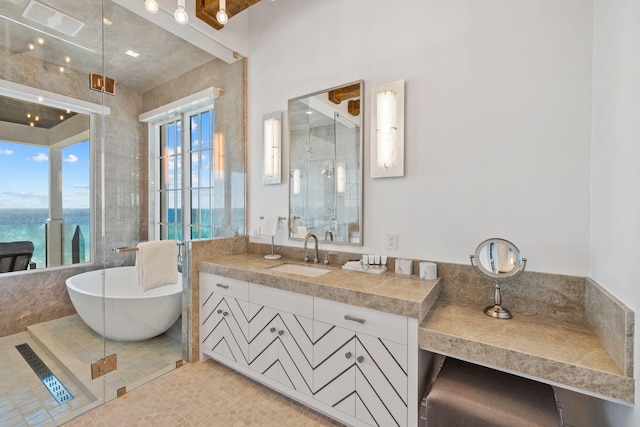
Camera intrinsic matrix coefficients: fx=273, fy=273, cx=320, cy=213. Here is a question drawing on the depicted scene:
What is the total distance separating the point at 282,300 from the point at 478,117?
1.71 meters

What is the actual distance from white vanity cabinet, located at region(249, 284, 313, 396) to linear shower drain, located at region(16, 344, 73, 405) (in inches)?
47.7

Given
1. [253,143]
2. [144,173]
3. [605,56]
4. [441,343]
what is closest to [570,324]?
[441,343]

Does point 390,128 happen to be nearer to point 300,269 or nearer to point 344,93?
point 344,93

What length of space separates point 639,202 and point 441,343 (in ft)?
2.99

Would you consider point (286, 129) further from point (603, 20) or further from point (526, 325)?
point (526, 325)

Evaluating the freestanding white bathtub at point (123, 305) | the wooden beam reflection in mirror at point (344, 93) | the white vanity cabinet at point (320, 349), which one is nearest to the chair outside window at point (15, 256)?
the freestanding white bathtub at point (123, 305)

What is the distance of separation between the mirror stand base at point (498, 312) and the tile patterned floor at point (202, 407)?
45.9 inches

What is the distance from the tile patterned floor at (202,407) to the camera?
5.59ft

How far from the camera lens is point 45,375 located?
1820 millimetres

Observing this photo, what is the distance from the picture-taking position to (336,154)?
225 centimetres

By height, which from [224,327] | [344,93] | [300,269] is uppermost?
[344,93]

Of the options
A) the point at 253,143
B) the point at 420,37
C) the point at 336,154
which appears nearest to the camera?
the point at 420,37

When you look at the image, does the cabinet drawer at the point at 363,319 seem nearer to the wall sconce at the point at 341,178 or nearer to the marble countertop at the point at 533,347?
the marble countertop at the point at 533,347

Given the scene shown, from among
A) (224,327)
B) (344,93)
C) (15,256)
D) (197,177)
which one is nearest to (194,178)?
(197,177)
